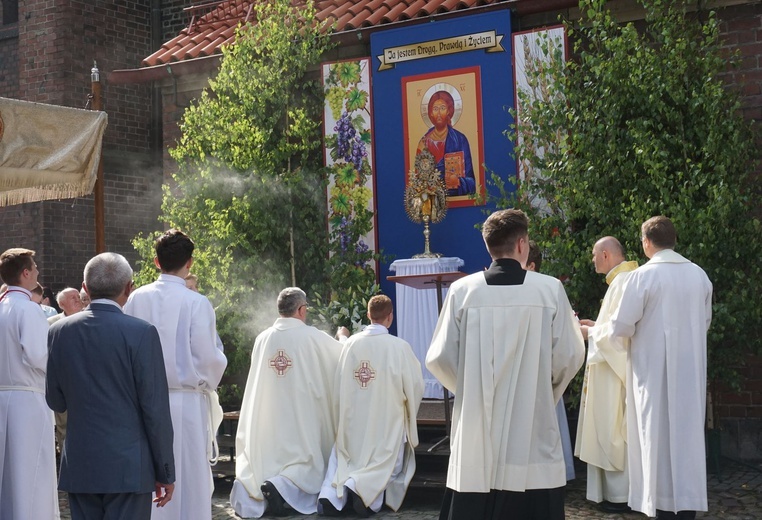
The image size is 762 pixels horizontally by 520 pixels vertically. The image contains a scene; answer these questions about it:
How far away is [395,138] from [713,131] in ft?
12.8

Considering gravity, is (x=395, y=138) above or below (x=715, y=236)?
above

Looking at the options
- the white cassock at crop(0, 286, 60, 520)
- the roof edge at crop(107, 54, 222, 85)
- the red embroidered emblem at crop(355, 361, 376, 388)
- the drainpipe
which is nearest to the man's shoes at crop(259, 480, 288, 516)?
the red embroidered emblem at crop(355, 361, 376, 388)

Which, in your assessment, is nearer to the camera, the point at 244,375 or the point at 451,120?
the point at 451,120

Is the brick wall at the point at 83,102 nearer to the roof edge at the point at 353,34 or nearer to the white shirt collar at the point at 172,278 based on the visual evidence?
the roof edge at the point at 353,34

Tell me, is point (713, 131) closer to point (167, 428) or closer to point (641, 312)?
point (641, 312)

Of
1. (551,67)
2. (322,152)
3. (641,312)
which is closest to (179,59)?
(322,152)

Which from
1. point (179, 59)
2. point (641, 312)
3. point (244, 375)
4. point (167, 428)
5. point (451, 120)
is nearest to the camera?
point (167, 428)

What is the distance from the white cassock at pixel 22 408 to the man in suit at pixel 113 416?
158cm

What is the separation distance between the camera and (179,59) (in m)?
13.1

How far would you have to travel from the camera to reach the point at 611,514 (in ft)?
24.8

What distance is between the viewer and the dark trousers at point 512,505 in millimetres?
4926

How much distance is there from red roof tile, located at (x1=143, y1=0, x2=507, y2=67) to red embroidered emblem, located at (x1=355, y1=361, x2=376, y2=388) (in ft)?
15.1

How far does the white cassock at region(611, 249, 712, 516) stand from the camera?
21.8 feet

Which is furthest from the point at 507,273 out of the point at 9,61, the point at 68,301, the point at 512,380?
the point at 9,61
